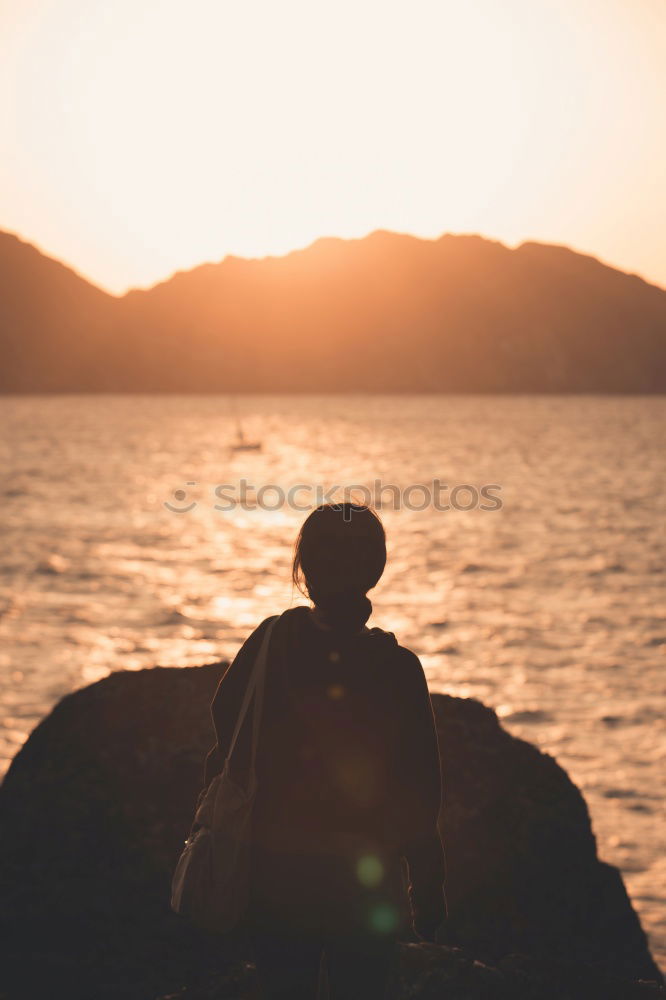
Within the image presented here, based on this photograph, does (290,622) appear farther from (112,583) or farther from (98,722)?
(112,583)

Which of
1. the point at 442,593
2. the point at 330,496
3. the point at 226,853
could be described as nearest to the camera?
the point at 226,853

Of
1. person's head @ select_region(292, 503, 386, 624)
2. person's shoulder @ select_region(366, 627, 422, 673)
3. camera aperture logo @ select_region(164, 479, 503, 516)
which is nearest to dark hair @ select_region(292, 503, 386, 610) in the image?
person's head @ select_region(292, 503, 386, 624)

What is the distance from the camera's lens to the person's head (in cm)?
271

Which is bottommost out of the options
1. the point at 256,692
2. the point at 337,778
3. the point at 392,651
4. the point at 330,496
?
the point at 337,778

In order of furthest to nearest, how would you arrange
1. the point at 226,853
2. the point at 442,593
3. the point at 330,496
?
the point at 330,496 → the point at 442,593 → the point at 226,853

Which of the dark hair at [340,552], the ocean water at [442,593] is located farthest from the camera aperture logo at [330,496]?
the dark hair at [340,552]

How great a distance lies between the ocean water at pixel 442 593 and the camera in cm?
1384

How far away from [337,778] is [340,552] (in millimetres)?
571

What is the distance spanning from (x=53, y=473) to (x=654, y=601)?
44.7 metres

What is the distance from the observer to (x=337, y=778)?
269cm

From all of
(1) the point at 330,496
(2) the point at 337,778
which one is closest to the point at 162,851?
(2) the point at 337,778

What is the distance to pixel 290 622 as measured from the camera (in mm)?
2705

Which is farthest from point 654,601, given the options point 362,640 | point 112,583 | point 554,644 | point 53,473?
point 53,473

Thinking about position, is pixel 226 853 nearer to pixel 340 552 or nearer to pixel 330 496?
pixel 340 552
